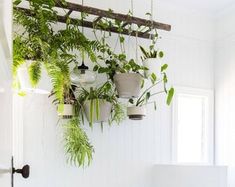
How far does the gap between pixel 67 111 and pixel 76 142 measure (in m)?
0.25

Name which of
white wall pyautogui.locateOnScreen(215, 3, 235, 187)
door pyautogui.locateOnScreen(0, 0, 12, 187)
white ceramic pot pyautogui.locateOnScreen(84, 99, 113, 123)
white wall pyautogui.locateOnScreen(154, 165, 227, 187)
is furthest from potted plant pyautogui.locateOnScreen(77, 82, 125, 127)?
door pyautogui.locateOnScreen(0, 0, 12, 187)

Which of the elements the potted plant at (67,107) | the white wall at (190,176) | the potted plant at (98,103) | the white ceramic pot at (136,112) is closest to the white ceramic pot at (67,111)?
the potted plant at (67,107)

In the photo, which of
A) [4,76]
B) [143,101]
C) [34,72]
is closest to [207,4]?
→ [143,101]

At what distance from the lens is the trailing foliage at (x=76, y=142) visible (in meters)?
2.50

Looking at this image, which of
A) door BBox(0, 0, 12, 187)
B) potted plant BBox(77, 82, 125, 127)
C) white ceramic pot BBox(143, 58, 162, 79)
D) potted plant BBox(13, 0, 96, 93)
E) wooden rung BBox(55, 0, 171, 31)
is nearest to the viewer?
door BBox(0, 0, 12, 187)

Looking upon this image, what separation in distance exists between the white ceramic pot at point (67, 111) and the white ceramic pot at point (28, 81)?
312 millimetres

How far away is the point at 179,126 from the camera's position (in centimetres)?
342

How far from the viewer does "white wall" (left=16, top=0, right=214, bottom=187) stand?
102 inches

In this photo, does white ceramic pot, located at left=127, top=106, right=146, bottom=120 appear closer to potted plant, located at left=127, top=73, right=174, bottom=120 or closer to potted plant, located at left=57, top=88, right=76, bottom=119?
potted plant, located at left=127, top=73, right=174, bottom=120

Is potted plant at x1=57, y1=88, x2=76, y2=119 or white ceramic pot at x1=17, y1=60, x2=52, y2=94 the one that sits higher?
white ceramic pot at x1=17, y1=60, x2=52, y2=94

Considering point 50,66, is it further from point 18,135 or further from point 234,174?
point 234,174

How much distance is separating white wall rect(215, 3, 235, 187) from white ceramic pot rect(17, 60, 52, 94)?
194cm

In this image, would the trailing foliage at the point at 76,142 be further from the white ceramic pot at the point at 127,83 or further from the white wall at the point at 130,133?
the white ceramic pot at the point at 127,83

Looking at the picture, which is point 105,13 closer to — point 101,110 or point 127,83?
point 127,83
